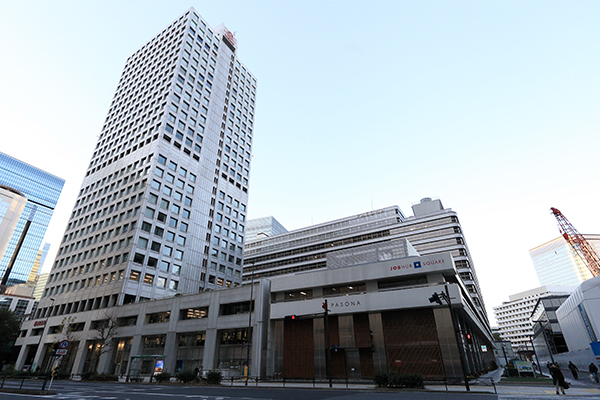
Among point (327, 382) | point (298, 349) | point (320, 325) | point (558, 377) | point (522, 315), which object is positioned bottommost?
point (327, 382)

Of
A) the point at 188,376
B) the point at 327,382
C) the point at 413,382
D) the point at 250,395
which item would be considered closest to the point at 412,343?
the point at 327,382

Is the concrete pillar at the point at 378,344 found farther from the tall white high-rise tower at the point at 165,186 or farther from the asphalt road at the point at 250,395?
the tall white high-rise tower at the point at 165,186

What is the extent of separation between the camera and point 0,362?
228ft

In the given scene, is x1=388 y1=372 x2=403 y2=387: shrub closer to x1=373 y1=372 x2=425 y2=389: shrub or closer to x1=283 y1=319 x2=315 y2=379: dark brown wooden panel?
x1=373 y1=372 x2=425 y2=389: shrub

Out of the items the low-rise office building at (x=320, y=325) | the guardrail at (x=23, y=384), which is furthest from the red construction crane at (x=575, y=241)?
the guardrail at (x=23, y=384)

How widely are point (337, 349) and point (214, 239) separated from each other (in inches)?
1820

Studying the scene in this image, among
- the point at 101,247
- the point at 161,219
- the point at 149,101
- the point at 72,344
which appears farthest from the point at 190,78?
the point at 72,344

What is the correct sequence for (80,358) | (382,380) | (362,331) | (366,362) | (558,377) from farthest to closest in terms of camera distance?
(80,358)
(362,331)
(366,362)
(382,380)
(558,377)

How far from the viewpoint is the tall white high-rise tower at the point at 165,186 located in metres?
62.3

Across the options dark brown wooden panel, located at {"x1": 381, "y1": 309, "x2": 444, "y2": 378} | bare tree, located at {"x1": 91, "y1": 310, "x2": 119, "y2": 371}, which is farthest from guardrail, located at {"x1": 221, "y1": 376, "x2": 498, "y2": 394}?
bare tree, located at {"x1": 91, "y1": 310, "x2": 119, "y2": 371}

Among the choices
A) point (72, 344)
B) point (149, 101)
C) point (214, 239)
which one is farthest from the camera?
point (149, 101)

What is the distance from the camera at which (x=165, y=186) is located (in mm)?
68125

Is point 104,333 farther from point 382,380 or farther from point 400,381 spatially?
point 400,381

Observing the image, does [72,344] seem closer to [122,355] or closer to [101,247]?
[122,355]
